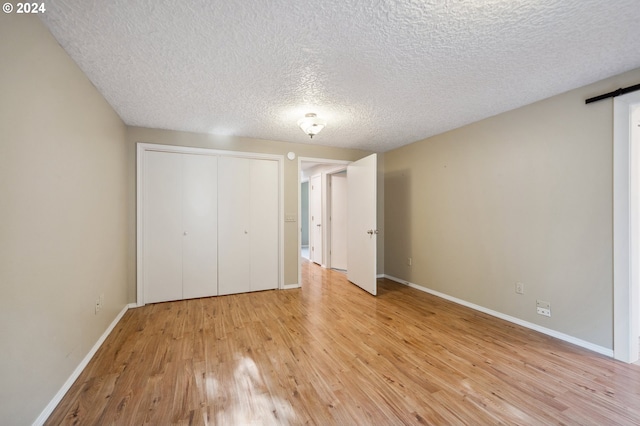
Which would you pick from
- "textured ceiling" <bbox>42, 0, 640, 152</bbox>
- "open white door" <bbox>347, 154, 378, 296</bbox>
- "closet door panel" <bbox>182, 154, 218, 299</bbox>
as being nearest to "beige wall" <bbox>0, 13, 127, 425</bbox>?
"textured ceiling" <bbox>42, 0, 640, 152</bbox>

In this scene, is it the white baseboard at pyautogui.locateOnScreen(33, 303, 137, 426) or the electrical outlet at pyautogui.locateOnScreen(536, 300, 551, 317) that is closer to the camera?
the white baseboard at pyautogui.locateOnScreen(33, 303, 137, 426)

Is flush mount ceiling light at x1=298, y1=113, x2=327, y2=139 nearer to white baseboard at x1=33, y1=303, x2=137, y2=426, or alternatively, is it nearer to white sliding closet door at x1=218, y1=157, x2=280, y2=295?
white sliding closet door at x1=218, y1=157, x2=280, y2=295

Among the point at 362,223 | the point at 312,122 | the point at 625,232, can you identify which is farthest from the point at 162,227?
the point at 625,232

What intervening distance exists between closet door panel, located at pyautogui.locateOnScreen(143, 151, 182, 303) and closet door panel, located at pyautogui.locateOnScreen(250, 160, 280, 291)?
1.04 m

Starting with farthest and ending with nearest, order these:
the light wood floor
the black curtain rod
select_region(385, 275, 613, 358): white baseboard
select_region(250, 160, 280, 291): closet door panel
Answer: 1. select_region(250, 160, 280, 291): closet door panel
2. select_region(385, 275, 613, 358): white baseboard
3. the black curtain rod
4. the light wood floor

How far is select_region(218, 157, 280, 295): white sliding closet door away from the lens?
12.4ft

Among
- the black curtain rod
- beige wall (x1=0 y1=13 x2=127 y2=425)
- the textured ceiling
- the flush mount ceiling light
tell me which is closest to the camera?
beige wall (x1=0 y1=13 x2=127 y2=425)

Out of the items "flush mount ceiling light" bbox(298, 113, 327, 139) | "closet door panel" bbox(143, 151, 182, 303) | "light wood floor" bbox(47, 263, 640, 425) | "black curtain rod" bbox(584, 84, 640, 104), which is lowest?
"light wood floor" bbox(47, 263, 640, 425)

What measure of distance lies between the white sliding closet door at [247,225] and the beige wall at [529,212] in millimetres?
2441

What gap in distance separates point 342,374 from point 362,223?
8.20 feet

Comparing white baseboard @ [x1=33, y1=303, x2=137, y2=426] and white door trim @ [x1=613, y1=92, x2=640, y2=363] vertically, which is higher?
white door trim @ [x1=613, y1=92, x2=640, y2=363]

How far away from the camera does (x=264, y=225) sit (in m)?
4.01

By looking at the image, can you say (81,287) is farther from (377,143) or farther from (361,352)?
(377,143)

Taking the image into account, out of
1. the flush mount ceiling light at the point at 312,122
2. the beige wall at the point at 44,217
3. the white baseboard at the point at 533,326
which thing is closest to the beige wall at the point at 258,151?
the flush mount ceiling light at the point at 312,122
